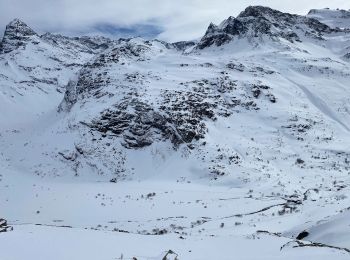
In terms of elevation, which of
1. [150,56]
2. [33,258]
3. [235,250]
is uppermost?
[150,56]

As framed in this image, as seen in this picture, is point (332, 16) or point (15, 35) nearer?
point (332, 16)

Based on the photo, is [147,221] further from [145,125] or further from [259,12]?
[259,12]

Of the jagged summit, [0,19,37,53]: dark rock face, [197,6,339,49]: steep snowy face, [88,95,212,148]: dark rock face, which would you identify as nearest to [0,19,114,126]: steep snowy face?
[0,19,37,53]: dark rock face

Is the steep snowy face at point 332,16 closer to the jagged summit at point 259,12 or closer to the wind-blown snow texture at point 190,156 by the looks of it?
the jagged summit at point 259,12

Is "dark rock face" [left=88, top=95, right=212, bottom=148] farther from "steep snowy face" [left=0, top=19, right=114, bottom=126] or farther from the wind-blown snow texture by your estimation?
"steep snowy face" [left=0, top=19, right=114, bottom=126]

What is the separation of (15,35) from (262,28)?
66.7m

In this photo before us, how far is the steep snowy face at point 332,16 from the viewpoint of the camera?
111 m

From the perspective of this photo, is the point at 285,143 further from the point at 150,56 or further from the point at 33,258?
the point at 33,258

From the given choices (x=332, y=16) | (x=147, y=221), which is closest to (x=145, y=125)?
(x=147, y=221)

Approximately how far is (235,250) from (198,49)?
75.2m

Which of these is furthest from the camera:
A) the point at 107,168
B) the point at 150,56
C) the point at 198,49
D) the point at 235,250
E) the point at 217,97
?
the point at 198,49

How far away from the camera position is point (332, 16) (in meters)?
117

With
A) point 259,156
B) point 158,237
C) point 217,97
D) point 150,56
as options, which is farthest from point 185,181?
point 150,56

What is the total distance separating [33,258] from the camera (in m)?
11.7
